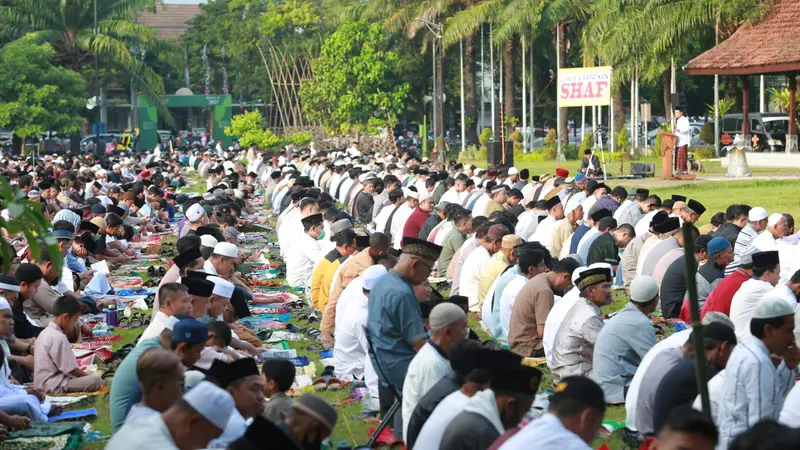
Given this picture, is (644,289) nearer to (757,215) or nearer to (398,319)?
(398,319)

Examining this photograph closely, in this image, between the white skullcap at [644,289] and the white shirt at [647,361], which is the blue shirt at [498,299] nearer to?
the white skullcap at [644,289]

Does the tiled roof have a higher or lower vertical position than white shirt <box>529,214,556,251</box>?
higher

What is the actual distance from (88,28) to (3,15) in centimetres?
382

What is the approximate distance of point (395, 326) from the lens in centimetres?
973

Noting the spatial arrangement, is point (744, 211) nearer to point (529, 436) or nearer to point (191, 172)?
point (529, 436)

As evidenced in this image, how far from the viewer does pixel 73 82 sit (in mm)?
56062

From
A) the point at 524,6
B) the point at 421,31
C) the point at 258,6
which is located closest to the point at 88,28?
the point at 421,31

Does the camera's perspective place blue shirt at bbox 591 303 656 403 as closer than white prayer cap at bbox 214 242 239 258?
Yes

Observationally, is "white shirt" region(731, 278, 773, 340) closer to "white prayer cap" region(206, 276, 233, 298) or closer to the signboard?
"white prayer cap" region(206, 276, 233, 298)

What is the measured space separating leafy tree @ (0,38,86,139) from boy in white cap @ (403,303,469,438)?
4687cm

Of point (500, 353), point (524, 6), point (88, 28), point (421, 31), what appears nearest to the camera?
point (500, 353)

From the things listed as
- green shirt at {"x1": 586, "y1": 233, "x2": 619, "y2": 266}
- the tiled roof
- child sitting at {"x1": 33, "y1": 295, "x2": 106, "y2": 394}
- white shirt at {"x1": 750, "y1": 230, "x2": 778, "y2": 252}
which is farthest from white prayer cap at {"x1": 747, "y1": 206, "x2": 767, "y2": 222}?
the tiled roof

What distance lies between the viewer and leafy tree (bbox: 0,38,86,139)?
173 ft

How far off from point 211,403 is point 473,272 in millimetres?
9658
